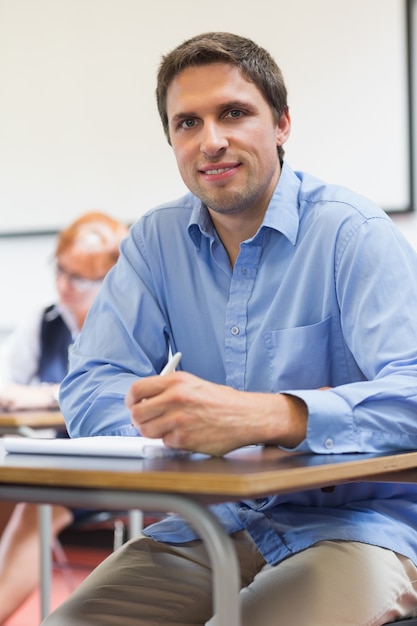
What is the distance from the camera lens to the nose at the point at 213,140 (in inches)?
66.6

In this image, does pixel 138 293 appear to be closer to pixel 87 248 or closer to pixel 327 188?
pixel 327 188

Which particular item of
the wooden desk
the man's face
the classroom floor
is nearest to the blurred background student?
the classroom floor

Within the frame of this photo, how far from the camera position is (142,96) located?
4.48m

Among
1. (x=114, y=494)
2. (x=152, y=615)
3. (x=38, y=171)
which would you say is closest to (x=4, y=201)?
(x=38, y=171)

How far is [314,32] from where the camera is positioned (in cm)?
397

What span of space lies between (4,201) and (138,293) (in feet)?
10.7

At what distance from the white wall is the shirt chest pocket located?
233 centimetres

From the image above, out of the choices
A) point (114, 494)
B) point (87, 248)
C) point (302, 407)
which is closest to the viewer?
point (114, 494)

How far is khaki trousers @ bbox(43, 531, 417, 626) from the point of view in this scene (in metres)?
1.31

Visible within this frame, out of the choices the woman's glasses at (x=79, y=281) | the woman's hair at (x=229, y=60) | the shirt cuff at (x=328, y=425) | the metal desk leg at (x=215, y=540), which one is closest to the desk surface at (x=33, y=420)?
the woman's glasses at (x=79, y=281)

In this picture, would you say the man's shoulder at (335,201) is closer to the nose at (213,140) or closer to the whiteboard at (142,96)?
the nose at (213,140)

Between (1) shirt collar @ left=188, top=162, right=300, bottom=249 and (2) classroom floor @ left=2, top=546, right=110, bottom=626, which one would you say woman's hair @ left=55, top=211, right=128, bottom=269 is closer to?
(2) classroom floor @ left=2, top=546, right=110, bottom=626

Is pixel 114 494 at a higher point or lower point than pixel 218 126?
lower

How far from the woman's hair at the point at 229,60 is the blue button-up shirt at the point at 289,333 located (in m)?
0.18
